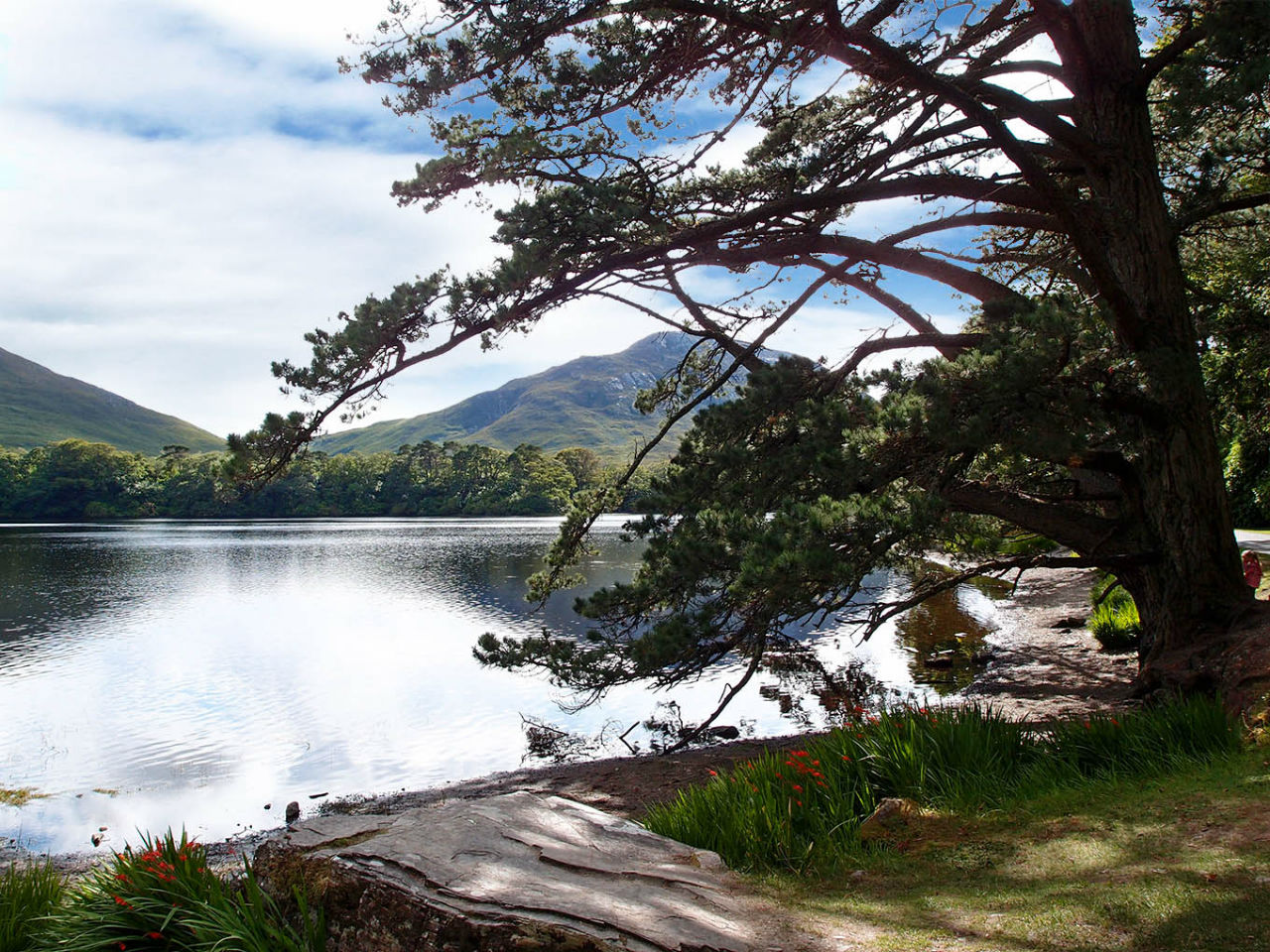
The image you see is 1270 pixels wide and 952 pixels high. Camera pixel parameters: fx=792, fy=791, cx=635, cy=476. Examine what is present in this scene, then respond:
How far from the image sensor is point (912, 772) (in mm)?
5934

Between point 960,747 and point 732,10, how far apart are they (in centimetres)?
667

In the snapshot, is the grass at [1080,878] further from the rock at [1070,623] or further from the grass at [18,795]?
the rock at [1070,623]

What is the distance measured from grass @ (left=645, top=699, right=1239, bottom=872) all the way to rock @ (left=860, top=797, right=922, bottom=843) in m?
0.10

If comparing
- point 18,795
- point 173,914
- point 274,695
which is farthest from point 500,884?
point 274,695

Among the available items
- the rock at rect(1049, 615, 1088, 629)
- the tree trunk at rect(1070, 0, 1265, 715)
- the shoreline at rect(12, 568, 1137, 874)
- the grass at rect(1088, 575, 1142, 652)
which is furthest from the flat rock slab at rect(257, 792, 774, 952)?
the rock at rect(1049, 615, 1088, 629)

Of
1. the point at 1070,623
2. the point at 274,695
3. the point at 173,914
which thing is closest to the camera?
the point at 173,914

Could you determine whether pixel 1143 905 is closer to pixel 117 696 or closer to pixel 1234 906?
pixel 1234 906

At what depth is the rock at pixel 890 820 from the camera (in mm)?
5285

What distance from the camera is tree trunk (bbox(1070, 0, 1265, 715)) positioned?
7.16 meters

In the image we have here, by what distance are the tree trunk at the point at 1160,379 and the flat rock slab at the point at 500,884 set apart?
5.39 m

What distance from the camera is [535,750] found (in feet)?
41.7

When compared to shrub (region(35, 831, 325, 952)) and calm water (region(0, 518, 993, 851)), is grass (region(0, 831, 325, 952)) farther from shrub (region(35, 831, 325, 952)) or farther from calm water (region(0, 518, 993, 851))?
calm water (region(0, 518, 993, 851))

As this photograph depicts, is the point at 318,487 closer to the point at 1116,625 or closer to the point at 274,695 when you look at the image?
the point at 274,695

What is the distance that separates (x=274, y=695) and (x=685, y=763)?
1069 centimetres
